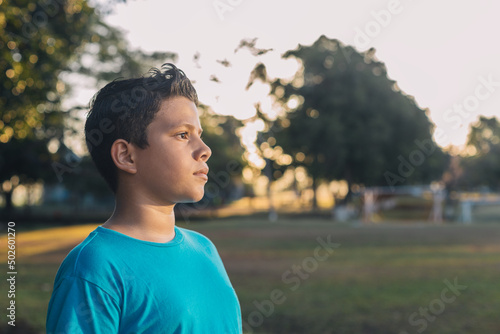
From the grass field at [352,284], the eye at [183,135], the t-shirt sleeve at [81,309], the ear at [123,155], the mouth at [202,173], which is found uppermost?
the eye at [183,135]

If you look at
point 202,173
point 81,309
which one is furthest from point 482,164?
point 81,309

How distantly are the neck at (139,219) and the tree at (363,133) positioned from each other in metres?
16.3

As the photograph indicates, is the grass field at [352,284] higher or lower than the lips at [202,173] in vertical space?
lower

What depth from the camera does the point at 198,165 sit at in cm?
147

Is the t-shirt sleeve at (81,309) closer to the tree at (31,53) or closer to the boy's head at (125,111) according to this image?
the boy's head at (125,111)

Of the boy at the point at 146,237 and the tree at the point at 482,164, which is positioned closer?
the boy at the point at 146,237

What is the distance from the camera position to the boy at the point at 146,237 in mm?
1307

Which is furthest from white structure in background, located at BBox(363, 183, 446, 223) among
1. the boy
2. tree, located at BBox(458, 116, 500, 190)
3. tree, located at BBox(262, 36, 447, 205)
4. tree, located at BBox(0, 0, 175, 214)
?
the boy

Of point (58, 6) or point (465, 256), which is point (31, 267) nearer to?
point (58, 6)

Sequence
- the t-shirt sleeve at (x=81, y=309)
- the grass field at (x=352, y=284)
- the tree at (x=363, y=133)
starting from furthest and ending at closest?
the tree at (x=363, y=133) → the grass field at (x=352, y=284) → the t-shirt sleeve at (x=81, y=309)

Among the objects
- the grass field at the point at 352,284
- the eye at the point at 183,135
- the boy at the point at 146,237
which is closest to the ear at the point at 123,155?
the boy at the point at 146,237

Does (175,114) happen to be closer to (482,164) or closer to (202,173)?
(202,173)

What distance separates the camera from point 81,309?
127 cm

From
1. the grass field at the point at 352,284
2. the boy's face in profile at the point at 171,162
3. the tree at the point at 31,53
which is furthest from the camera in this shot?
the grass field at the point at 352,284
